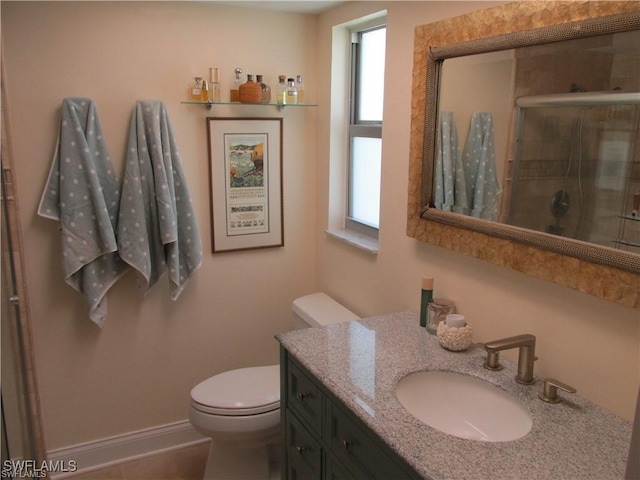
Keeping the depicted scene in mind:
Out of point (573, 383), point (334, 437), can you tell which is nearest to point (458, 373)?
point (573, 383)

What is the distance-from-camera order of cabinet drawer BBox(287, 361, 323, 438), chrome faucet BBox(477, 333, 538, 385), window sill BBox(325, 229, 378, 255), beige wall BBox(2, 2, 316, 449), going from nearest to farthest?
1. chrome faucet BBox(477, 333, 538, 385)
2. cabinet drawer BBox(287, 361, 323, 438)
3. beige wall BBox(2, 2, 316, 449)
4. window sill BBox(325, 229, 378, 255)

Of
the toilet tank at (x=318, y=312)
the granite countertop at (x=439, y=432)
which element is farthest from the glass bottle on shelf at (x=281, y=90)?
the granite countertop at (x=439, y=432)

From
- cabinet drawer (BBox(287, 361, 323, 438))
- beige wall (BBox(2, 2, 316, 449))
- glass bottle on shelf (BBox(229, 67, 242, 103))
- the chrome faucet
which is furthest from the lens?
glass bottle on shelf (BBox(229, 67, 242, 103))

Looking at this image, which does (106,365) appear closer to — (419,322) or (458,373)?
(419,322)

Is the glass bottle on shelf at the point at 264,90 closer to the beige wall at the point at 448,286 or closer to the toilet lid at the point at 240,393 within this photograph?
the beige wall at the point at 448,286

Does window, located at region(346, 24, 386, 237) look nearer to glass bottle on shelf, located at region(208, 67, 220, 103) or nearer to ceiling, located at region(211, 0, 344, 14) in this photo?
ceiling, located at region(211, 0, 344, 14)

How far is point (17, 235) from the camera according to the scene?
1909 millimetres

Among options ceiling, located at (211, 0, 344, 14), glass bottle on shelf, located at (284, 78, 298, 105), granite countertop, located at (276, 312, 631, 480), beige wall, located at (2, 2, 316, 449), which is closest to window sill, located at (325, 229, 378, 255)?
beige wall, located at (2, 2, 316, 449)

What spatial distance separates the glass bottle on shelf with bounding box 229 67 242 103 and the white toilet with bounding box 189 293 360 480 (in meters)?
1.03

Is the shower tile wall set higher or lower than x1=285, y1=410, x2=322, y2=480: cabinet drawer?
higher

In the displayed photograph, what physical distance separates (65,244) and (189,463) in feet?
4.11

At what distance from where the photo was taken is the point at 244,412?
213 cm

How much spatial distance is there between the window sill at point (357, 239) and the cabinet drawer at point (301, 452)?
811 millimetres

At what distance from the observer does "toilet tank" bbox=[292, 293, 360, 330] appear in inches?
92.1
